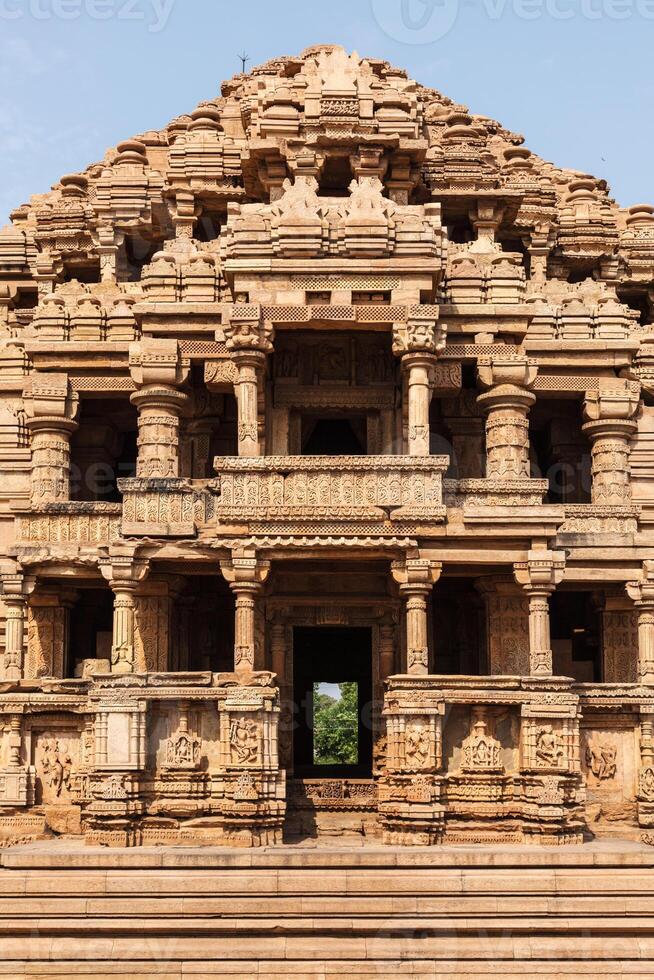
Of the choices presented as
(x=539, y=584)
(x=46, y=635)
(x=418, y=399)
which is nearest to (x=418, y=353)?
(x=418, y=399)

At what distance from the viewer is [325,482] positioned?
18.7 meters

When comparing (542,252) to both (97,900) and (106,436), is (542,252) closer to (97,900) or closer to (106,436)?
(106,436)

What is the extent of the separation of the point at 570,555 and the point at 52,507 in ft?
29.0

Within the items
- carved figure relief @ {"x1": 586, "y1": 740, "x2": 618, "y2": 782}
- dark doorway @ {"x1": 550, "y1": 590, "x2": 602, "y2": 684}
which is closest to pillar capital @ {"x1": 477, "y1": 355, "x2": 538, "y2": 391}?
dark doorway @ {"x1": 550, "y1": 590, "x2": 602, "y2": 684}

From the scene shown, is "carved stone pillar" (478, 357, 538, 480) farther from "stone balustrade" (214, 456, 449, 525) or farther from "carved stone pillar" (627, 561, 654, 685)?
"stone balustrade" (214, 456, 449, 525)

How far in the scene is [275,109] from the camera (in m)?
24.1

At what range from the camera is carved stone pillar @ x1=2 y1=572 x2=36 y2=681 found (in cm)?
2053

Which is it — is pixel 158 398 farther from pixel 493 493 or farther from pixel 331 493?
pixel 493 493

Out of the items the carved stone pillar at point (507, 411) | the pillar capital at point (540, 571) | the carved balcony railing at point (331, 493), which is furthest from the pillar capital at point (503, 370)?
the pillar capital at point (540, 571)

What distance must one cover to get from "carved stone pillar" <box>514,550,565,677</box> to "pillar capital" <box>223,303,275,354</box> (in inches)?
205

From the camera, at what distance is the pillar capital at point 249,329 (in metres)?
19.2

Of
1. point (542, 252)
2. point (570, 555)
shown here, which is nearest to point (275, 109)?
point (542, 252)

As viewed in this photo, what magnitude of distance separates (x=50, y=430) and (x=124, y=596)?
519 cm

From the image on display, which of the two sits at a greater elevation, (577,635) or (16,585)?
(16,585)
